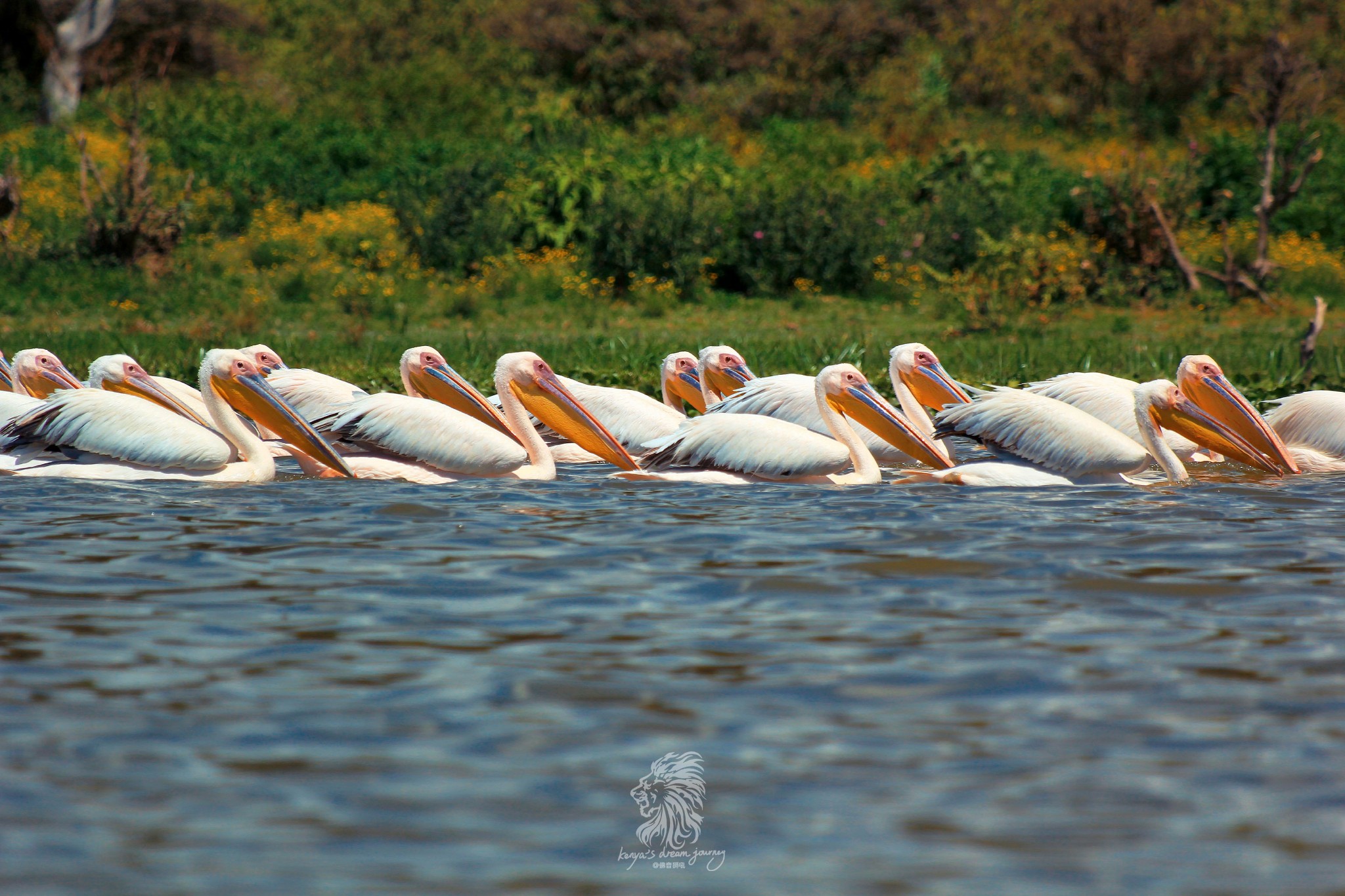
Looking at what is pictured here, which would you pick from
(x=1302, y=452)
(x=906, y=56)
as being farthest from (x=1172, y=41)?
(x=1302, y=452)

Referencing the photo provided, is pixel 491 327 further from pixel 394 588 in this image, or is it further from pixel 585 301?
pixel 394 588

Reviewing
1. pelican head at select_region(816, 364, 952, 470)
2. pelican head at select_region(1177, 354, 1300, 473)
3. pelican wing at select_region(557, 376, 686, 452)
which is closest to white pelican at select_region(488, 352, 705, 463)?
pelican wing at select_region(557, 376, 686, 452)

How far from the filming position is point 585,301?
16469 mm

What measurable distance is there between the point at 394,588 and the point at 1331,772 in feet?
8.18

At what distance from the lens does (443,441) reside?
260 inches

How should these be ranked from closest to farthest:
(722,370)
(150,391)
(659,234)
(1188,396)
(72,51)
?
1. (150,391)
2. (1188,396)
3. (722,370)
4. (659,234)
5. (72,51)

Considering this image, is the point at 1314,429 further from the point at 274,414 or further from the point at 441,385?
the point at 274,414

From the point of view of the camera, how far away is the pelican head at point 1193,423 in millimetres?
6828

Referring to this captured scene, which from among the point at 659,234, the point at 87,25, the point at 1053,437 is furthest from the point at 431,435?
the point at 87,25

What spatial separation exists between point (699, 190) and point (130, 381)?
1149cm

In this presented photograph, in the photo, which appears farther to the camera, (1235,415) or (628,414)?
(628,414)

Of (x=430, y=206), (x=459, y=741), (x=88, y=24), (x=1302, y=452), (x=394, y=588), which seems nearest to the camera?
(x=459, y=741)

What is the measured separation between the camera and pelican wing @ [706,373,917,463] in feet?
24.4

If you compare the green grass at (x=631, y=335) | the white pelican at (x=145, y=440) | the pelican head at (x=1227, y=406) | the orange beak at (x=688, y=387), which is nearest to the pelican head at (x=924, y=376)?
the pelican head at (x=1227, y=406)
